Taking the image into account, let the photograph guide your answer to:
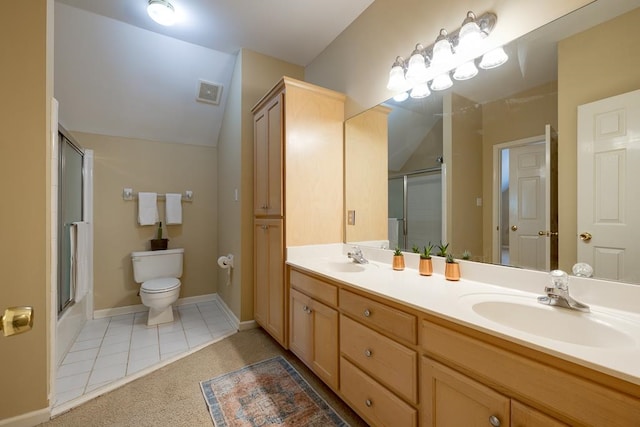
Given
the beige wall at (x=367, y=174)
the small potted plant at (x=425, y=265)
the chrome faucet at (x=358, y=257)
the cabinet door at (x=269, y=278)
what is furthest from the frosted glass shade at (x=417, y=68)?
the cabinet door at (x=269, y=278)

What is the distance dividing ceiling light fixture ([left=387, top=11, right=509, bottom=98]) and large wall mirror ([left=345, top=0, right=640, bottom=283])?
5 centimetres

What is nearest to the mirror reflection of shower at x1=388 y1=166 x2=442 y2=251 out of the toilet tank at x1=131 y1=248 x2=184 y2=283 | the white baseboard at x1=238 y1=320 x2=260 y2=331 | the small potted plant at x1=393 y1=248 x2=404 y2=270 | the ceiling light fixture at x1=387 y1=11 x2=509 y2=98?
the small potted plant at x1=393 y1=248 x2=404 y2=270

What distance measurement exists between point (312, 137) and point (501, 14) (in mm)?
1274

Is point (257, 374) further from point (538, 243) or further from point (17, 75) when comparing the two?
point (17, 75)

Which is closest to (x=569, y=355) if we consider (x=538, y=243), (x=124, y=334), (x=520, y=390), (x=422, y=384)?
(x=520, y=390)

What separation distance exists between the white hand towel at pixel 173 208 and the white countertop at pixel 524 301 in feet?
7.08

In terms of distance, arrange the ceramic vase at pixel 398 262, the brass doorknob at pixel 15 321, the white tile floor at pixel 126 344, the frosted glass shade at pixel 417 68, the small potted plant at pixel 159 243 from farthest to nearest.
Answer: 1. the small potted plant at pixel 159 243
2. the white tile floor at pixel 126 344
3. the ceramic vase at pixel 398 262
4. the frosted glass shade at pixel 417 68
5. the brass doorknob at pixel 15 321

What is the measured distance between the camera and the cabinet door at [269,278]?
2.03m

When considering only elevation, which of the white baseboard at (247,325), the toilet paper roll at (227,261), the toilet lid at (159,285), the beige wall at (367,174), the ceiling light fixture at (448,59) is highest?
the ceiling light fixture at (448,59)

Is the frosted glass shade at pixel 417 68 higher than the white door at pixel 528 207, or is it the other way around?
the frosted glass shade at pixel 417 68

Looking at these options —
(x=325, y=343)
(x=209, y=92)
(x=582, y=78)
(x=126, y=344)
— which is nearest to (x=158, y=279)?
(x=126, y=344)

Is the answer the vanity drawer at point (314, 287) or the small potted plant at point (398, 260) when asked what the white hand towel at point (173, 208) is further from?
the small potted plant at point (398, 260)

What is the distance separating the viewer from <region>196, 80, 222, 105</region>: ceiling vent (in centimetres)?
281

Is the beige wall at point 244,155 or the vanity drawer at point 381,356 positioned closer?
the vanity drawer at point 381,356
